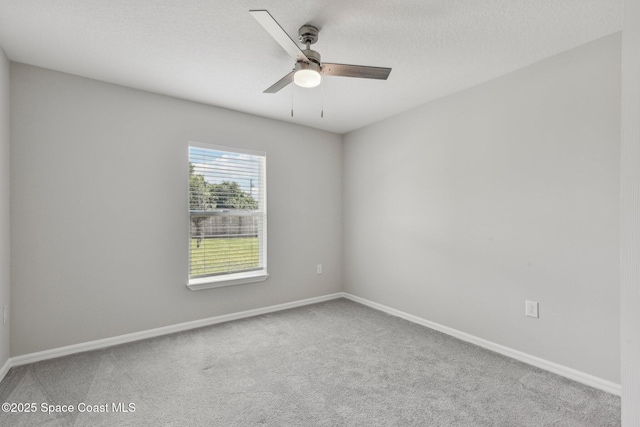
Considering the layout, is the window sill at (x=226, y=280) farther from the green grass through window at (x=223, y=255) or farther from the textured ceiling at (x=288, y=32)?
the textured ceiling at (x=288, y=32)

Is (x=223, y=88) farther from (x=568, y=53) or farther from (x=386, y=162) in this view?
(x=568, y=53)

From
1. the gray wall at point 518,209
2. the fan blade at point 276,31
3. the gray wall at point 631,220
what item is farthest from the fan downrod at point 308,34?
the gray wall at point 518,209

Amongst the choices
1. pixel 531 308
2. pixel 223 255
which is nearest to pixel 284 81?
pixel 223 255

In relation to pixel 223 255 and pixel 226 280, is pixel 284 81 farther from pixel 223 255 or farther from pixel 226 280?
pixel 226 280

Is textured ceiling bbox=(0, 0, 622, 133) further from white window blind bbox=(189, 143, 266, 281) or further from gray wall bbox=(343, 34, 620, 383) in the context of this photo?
white window blind bbox=(189, 143, 266, 281)

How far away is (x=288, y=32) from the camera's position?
6.86 ft

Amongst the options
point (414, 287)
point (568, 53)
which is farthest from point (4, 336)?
point (568, 53)

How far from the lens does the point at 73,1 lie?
179 centimetres

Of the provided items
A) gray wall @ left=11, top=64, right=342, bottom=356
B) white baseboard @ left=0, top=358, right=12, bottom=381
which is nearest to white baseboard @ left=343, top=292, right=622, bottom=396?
gray wall @ left=11, top=64, right=342, bottom=356

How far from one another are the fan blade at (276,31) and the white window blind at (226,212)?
75.4 inches

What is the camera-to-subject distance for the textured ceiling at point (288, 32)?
6.06ft

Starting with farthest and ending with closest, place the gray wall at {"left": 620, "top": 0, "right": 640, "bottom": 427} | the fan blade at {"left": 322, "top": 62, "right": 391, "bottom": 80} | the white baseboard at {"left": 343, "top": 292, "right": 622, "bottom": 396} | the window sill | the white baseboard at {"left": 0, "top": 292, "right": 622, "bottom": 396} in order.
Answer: the window sill < the white baseboard at {"left": 0, "top": 292, "right": 622, "bottom": 396} < the white baseboard at {"left": 343, "top": 292, "right": 622, "bottom": 396} < the fan blade at {"left": 322, "top": 62, "right": 391, "bottom": 80} < the gray wall at {"left": 620, "top": 0, "right": 640, "bottom": 427}

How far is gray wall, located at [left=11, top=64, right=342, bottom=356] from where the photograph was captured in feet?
8.23

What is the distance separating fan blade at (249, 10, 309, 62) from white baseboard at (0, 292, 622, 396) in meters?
2.83
